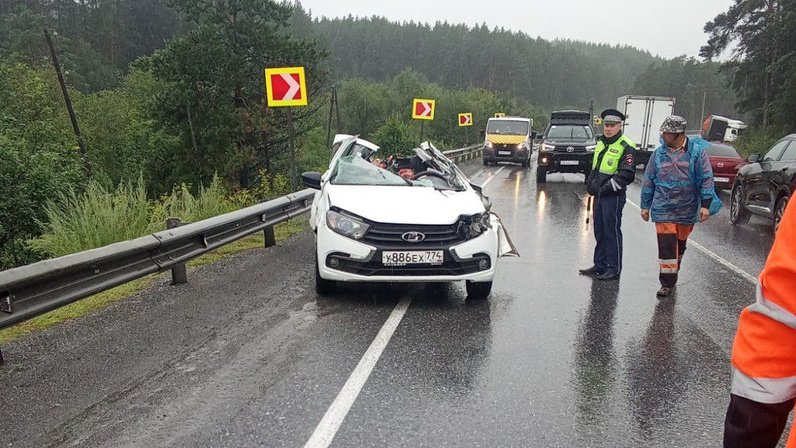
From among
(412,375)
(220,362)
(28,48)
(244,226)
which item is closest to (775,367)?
(412,375)

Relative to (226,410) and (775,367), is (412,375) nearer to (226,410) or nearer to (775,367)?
(226,410)

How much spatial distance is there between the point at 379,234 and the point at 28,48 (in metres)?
61.6

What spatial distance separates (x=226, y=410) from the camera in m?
3.39

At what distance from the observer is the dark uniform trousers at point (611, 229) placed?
266 inches

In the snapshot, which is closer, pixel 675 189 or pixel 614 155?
pixel 675 189

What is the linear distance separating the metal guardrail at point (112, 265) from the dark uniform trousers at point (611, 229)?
4.48 meters

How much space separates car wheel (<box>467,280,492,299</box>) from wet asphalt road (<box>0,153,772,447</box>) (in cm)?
8

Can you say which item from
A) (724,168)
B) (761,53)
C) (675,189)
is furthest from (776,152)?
(761,53)

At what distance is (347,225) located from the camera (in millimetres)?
5363

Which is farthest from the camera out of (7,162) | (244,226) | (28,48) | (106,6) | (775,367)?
(106,6)

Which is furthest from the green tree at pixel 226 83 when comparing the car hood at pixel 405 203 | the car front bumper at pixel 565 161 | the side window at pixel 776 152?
the car hood at pixel 405 203

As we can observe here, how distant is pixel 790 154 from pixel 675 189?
6.15m

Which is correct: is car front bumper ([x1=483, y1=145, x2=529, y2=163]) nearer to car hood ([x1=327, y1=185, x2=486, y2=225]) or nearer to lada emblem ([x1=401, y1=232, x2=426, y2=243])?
car hood ([x1=327, y1=185, x2=486, y2=225])

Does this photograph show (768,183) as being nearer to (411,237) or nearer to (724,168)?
(724,168)
